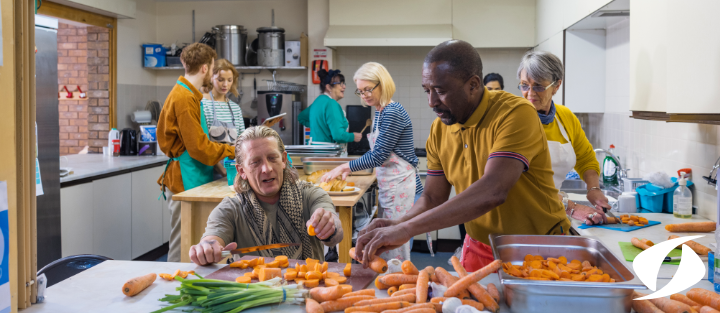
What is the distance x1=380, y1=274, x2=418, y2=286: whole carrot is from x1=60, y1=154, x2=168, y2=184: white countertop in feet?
9.91

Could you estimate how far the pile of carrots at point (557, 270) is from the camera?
1.35m

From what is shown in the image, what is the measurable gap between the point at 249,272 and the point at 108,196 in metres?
Answer: 2.98

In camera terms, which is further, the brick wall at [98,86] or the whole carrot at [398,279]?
the brick wall at [98,86]

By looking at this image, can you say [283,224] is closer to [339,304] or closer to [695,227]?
[339,304]

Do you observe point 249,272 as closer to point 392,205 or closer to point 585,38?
point 392,205

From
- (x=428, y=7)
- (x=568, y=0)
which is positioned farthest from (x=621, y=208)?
(x=428, y=7)

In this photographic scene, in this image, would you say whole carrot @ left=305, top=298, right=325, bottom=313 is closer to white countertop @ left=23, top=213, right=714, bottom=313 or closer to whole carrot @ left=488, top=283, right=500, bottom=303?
white countertop @ left=23, top=213, right=714, bottom=313

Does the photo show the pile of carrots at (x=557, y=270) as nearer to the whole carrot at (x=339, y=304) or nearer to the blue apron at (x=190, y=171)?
the whole carrot at (x=339, y=304)

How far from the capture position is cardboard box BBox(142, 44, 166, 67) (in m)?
5.91

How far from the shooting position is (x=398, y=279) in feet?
4.85

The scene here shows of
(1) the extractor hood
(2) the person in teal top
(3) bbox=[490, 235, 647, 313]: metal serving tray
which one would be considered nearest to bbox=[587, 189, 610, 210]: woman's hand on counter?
(3) bbox=[490, 235, 647, 313]: metal serving tray

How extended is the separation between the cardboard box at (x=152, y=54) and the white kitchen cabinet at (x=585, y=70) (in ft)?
13.7

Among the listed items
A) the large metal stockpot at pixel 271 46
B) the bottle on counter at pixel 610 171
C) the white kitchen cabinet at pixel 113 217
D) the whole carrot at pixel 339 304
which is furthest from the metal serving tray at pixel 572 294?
the large metal stockpot at pixel 271 46

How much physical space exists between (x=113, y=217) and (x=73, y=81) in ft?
6.42
